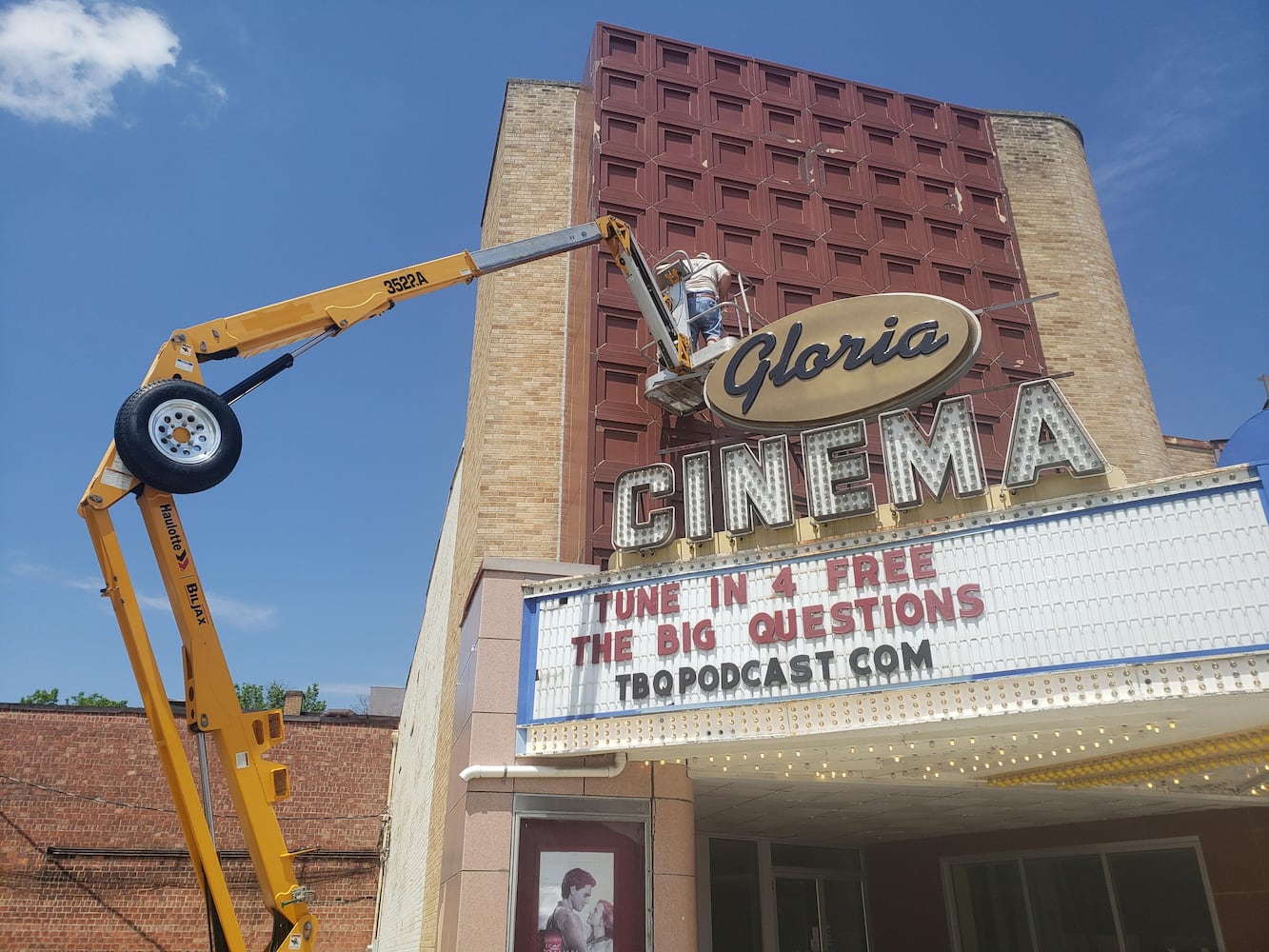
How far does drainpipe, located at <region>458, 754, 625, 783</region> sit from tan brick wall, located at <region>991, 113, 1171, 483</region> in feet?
39.5

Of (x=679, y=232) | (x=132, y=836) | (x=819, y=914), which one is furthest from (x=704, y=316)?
(x=132, y=836)

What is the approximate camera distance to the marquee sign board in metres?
8.84

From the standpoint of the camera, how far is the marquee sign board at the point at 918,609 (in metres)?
8.84

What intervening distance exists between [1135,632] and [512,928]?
767 centimetres

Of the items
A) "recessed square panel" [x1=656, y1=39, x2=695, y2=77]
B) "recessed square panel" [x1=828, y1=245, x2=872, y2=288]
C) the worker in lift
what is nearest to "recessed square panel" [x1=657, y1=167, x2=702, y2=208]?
the worker in lift

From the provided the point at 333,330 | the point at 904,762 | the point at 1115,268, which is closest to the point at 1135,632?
the point at 904,762

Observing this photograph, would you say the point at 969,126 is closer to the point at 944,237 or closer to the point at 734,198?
Answer: the point at 944,237

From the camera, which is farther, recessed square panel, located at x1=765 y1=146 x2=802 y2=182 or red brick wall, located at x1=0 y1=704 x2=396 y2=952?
red brick wall, located at x1=0 y1=704 x2=396 y2=952

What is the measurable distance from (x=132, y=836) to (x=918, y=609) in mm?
22773

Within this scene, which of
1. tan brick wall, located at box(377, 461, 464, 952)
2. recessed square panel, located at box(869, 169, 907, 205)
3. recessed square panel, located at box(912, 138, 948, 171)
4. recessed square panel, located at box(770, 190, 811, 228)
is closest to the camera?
tan brick wall, located at box(377, 461, 464, 952)

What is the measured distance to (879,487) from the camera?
16297mm

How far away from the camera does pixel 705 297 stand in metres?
16.3

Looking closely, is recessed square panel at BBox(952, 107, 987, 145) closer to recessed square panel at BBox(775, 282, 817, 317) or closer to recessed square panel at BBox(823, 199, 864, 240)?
recessed square panel at BBox(823, 199, 864, 240)

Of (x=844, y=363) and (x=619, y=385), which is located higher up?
(x=619, y=385)
